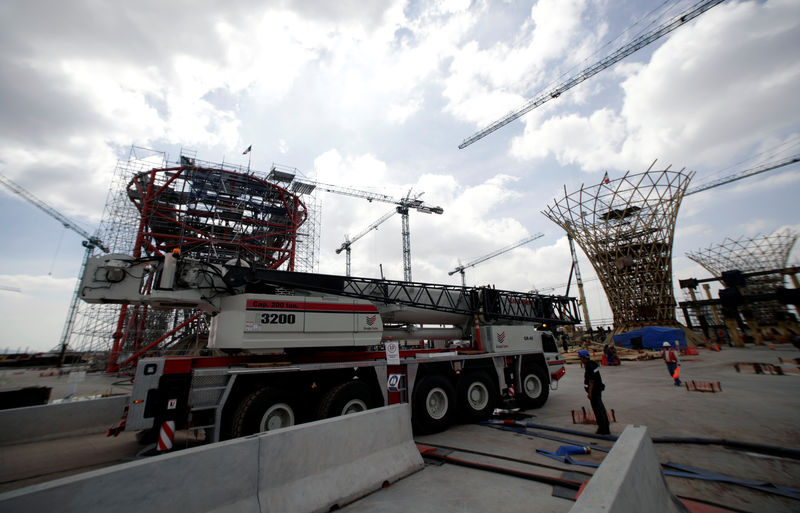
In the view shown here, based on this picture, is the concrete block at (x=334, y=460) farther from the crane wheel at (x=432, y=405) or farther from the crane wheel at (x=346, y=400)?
the crane wheel at (x=432, y=405)

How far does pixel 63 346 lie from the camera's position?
1750 inches

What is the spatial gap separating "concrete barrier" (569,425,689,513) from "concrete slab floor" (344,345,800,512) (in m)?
1.07

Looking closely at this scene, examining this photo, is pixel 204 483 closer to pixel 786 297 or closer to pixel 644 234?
pixel 786 297

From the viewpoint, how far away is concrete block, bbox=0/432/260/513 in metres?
2.48

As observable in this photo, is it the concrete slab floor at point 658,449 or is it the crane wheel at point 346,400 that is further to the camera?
the crane wheel at point 346,400

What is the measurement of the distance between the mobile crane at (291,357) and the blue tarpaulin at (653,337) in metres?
25.1

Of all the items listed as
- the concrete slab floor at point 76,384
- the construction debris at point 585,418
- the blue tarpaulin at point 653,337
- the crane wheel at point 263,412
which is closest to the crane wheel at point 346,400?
the crane wheel at point 263,412

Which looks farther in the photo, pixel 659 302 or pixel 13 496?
pixel 659 302

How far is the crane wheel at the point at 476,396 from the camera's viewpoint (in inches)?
347

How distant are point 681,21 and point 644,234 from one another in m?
17.9

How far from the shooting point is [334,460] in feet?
14.5

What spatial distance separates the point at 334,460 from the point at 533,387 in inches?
334

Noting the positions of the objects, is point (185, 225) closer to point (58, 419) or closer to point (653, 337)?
point (58, 419)

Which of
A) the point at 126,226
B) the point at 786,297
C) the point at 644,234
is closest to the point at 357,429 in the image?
the point at 786,297
